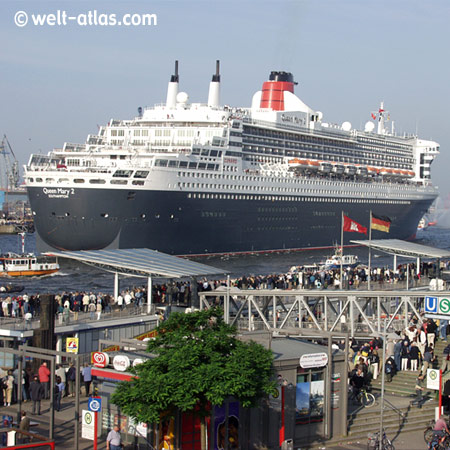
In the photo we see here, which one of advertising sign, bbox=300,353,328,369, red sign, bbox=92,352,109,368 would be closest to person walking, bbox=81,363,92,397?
red sign, bbox=92,352,109,368

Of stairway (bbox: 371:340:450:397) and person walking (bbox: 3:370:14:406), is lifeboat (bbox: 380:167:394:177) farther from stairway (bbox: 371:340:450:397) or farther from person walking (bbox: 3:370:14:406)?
person walking (bbox: 3:370:14:406)

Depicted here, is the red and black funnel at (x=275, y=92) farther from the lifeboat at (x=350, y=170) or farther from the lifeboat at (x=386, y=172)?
the lifeboat at (x=386, y=172)

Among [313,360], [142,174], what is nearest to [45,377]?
[313,360]

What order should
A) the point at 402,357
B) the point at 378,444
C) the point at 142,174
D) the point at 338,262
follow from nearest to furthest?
1. the point at 378,444
2. the point at 402,357
3. the point at 338,262
4. the point at 142,174

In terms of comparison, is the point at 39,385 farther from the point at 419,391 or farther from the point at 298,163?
the point at 298,163

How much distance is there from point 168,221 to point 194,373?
48517 mm

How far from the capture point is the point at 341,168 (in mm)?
83500

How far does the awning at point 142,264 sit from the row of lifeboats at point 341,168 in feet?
159

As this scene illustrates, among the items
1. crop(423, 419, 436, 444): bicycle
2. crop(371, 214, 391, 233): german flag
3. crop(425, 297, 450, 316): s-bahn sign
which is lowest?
crop(423, 419, 436, 444): bicycle

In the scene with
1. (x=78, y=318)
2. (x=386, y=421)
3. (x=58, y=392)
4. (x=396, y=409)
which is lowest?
(x=386, y=421)

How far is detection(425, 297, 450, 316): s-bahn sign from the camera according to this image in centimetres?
1920

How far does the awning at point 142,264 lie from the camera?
2702 cm

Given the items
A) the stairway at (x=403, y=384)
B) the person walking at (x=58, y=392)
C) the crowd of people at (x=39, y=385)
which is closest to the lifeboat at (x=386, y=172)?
the stairway at (x=403, y=384)

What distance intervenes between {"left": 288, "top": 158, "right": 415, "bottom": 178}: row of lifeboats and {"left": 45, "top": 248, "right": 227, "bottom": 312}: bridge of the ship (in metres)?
48.6
